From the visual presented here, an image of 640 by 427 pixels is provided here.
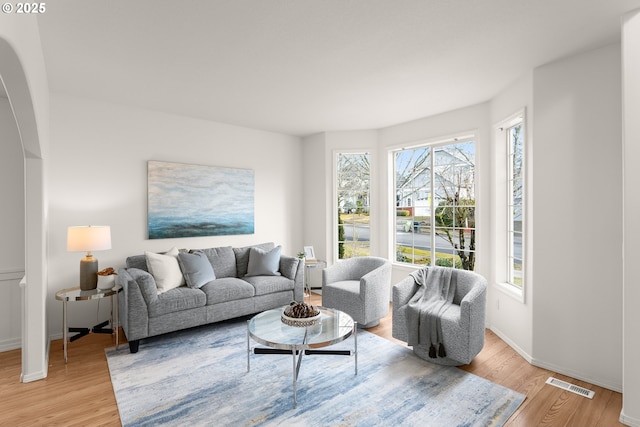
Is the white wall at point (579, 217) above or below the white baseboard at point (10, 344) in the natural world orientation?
above

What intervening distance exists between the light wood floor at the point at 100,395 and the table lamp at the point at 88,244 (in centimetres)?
71

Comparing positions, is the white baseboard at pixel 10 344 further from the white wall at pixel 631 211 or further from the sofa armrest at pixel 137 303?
the white wall at pixel 631 211

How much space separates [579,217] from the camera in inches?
108

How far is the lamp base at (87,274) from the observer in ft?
11.0

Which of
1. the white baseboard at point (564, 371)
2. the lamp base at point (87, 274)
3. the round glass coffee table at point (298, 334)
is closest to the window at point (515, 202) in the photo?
the white baseboard at point (564, 371)

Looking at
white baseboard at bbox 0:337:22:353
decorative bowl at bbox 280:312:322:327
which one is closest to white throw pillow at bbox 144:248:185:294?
white baseboard at bbox 0:337:22:353

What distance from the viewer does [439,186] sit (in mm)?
4562

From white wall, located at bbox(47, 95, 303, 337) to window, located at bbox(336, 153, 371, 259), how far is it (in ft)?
4.44

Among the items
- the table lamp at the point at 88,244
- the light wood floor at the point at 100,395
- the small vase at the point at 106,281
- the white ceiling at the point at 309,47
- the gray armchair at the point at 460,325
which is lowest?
the light wood floor at the point at 100,395

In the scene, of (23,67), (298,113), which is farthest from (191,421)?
(298,113)

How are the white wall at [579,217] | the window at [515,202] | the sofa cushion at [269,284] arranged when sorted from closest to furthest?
1. the white wall at [579,217]
2. the window at [515,202]
3. the sofa cushion at [269,284]

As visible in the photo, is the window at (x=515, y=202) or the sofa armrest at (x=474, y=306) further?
the window at (x=515, y=202)

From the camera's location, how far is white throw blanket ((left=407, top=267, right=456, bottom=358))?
2.97 meters

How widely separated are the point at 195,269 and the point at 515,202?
3642 millimetres
